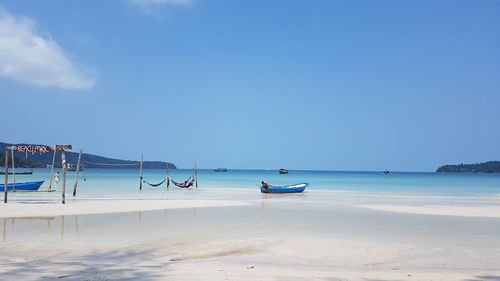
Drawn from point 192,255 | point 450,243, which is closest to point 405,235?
point 450,243

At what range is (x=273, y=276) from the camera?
721 centimetres

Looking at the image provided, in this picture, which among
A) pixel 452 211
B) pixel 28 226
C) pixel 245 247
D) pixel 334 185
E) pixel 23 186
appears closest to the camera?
pixel 245 247

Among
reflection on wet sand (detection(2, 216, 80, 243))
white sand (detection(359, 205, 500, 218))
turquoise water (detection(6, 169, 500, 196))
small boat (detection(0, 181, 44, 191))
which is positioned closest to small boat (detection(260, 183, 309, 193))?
turquoise water (detection(6, 169, 500, 196))

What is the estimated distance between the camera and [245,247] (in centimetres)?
1065

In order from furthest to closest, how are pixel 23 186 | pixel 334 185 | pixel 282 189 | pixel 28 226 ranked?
1. pixel 334 185
2. pixel 282 189
3. pixel 23 186
4. pixel 28 226

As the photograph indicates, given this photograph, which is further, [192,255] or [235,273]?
[192,255]

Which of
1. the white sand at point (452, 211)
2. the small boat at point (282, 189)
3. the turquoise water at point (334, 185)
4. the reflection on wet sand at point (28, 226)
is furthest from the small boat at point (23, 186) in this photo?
the white sand at point (452, 211)

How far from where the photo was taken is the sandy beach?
7604 mm

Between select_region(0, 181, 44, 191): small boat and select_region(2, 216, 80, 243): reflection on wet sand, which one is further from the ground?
select_region(0, 181, 44, 191): small boat

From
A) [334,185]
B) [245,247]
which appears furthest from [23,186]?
[334,185]

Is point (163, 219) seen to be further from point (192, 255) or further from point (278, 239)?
point (192, 255)

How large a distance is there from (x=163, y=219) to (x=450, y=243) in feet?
33.8

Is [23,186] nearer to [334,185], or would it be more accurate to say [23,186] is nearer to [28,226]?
[28,226]

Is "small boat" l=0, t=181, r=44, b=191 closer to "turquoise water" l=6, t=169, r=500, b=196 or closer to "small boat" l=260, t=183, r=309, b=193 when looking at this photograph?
"turquoise water" l=6, t=169, r=500, b=196
